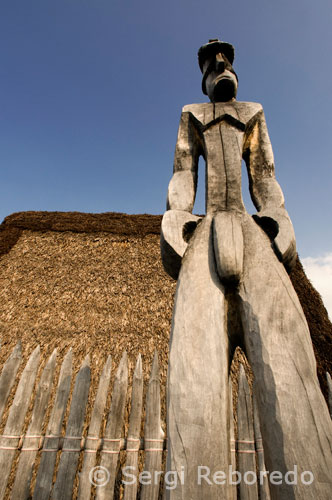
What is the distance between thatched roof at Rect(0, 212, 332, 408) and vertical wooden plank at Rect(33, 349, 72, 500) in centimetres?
216

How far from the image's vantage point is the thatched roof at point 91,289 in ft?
15.0

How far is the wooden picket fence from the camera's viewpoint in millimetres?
1963

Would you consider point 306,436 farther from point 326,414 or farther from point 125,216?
point 125,216

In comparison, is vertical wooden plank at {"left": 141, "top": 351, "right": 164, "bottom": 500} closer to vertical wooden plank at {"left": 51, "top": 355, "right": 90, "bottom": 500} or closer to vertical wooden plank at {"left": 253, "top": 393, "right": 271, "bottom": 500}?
vertical wooden plank at {"left": 51, "top": 355, "right": 90, "bottom": 500}

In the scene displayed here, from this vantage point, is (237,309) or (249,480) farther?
(249,480)

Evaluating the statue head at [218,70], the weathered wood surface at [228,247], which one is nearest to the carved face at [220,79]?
the statue head at [218,70]

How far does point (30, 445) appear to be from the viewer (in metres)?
2.05

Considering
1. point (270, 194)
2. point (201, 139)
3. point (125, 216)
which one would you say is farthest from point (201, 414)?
point (125, 216)

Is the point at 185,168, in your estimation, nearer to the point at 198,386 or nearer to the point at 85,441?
the point at 198,386

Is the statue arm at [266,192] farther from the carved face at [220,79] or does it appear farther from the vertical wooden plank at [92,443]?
the vertical wooden plank at [92,443]

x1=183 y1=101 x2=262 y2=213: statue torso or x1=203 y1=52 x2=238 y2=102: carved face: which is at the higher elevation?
x1=203 y1=52 x2=238 y2=102: carved face

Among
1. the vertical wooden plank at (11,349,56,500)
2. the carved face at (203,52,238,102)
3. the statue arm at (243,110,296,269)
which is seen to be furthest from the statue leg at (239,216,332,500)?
the vertical wooden plank at (11,349,56,500)

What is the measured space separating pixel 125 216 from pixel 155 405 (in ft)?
16.3

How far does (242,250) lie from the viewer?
136cm
